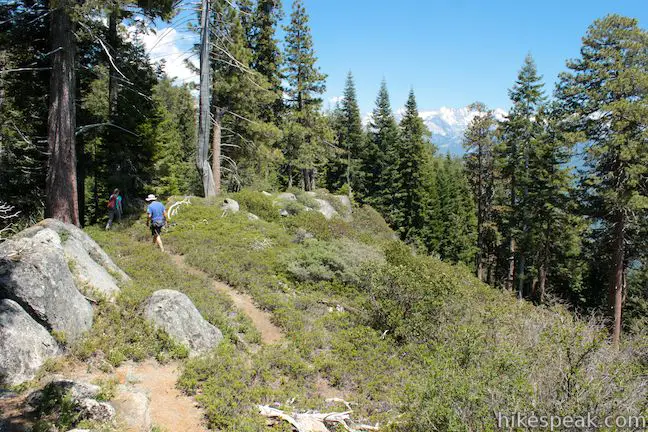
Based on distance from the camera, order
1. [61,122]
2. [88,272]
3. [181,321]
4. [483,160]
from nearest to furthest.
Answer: [181,321]
[88,272]
[61,122]
[483,160]

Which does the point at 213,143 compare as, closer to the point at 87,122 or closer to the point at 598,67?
the point at 87,122

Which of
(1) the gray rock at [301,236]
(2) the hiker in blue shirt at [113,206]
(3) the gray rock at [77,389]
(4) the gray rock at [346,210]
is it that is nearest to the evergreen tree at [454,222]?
(4) the gray rock at [346,210]

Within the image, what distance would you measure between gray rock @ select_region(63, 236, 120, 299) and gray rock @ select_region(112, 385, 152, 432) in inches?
112

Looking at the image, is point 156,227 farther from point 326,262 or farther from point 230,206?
point 326,262

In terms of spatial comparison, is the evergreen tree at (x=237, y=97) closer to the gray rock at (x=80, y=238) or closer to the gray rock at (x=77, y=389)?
the gray rock at (x=80, y=238)

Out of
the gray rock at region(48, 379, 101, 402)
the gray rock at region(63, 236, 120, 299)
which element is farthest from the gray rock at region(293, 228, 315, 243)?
the gray rock at region(48, 379, 101, 402)

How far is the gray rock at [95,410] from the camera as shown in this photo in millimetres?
5075

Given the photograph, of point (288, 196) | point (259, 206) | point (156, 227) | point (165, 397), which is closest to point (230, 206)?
point (259, 206)

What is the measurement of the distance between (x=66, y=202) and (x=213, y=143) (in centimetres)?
1123

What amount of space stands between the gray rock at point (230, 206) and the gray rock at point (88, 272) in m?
8.87

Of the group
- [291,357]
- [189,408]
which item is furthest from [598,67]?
[189,408]

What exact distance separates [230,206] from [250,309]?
28.4ft

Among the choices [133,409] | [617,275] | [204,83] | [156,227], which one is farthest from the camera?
[204,83]

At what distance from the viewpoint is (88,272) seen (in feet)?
27.3
